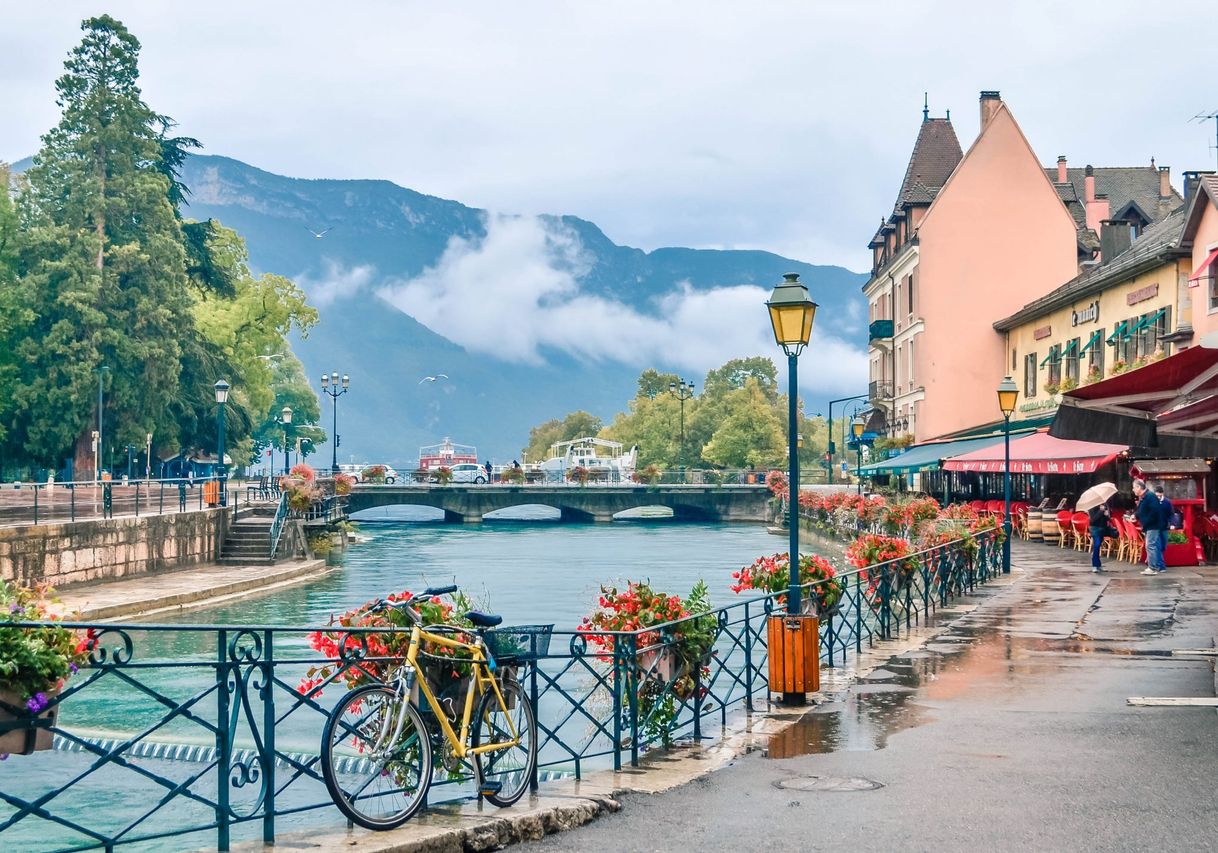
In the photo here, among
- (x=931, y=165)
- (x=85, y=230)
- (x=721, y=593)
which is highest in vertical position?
(x=931, y=165)

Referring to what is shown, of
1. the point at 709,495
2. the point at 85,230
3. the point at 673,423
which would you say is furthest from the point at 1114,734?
the point at 673,423

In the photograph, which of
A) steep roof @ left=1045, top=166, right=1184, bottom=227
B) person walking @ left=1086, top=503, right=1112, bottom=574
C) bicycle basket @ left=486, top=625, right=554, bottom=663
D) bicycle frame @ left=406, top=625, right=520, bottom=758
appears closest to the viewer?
bicycle frame @ left=406, top=625, right=520, bottom=758

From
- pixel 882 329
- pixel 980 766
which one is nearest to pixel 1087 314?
pixel 882 329

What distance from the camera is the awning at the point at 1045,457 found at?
2839 centimetres

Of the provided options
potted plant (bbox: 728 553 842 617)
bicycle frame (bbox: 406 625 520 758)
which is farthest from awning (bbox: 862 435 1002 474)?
bicycle frame (bbox: 406 625 520 758)

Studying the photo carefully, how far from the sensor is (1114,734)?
10516mm

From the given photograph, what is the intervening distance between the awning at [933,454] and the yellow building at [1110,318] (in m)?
2.48

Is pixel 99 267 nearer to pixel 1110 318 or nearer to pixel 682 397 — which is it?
pixel 1110 318

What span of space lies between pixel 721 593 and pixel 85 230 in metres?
31.1

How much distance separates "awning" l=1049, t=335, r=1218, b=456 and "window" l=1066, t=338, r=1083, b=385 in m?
32.6

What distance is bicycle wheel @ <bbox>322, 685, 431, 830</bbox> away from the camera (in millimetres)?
6816

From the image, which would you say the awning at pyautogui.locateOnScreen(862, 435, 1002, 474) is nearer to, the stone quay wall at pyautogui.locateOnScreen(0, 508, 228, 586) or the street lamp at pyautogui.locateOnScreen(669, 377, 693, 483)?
the stone quay wall at pyautogui.locateOnScreen(0, 508, 228, 586)

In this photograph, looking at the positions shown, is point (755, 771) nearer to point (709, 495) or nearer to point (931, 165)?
point (931, 165)

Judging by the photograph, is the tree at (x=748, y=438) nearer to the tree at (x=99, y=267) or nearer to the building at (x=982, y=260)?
the building at (x=982, y=260)
